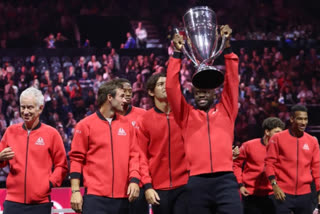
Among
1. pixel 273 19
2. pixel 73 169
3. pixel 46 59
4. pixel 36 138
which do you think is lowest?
pixel 73 169

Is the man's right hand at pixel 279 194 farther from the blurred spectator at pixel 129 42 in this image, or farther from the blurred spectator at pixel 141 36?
the blurred spectator at pixel 141 36

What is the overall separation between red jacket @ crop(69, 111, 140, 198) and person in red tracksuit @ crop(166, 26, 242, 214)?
0.56 metres

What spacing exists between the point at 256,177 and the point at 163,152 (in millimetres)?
2600

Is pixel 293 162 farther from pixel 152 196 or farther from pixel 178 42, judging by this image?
pixel 178 42

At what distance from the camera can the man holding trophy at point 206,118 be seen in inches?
142

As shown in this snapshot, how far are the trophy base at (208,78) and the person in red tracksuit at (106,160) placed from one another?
2.78ft

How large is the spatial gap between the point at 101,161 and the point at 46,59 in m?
8.89

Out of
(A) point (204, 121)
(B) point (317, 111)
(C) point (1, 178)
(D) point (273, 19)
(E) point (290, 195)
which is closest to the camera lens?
(A) point (204, 121)


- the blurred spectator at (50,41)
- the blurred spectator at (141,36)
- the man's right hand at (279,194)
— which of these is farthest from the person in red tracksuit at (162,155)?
the blurred spectator at (141,36)

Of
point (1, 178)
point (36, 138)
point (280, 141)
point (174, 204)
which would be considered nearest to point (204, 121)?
point (174, 204)

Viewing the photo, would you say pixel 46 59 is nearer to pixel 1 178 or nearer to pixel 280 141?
pixel 1 178

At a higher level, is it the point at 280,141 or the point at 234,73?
the point at 234,73

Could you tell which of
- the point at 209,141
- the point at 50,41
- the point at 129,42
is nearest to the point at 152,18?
the point at 129,42

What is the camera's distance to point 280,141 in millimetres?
6047
